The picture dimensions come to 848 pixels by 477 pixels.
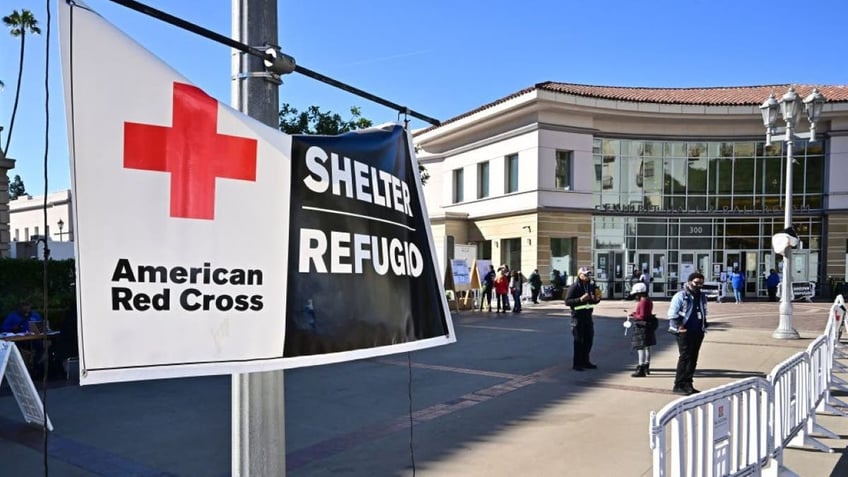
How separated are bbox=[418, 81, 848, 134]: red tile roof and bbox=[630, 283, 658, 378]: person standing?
2052 centimetres

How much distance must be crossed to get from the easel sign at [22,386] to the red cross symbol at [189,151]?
250 inches

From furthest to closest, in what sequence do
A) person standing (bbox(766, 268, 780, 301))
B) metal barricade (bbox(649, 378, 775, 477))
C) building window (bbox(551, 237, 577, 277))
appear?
building window (bbox(551, 237, 577, 277))
person standing (bbox(766, 268, 780, 301))
metal barricade (bbox(649, 378, 775, 477))

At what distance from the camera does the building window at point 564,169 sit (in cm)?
2966

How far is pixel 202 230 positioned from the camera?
6.99 ft

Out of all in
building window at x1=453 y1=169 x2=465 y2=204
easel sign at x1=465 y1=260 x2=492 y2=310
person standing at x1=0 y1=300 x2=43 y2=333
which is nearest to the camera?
person standing at x1=0 y1=300 x2=43 y2=333

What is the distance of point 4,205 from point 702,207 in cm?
3068

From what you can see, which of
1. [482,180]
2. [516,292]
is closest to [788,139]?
[516,292]

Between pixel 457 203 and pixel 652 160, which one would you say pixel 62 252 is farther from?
pixel 652 160

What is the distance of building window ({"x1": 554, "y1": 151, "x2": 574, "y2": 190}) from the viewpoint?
2966 cm

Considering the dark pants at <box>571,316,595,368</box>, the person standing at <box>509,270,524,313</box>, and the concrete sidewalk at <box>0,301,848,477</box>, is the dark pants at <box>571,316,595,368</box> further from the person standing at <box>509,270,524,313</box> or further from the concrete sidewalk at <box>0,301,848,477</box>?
the person standing at <box>509,270,524,313</box>

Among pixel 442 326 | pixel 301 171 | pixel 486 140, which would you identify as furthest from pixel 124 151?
pixel 486 140

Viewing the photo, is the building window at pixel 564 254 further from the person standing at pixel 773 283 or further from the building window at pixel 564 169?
the person standing at pixel 773 283

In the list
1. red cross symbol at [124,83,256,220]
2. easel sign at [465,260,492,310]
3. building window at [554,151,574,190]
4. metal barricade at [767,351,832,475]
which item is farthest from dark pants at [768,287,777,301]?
red cross symbol at [124,83,256,220]

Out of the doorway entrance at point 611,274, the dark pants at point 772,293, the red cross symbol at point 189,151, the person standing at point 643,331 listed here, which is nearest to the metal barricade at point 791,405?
the person standing at point 643,331
